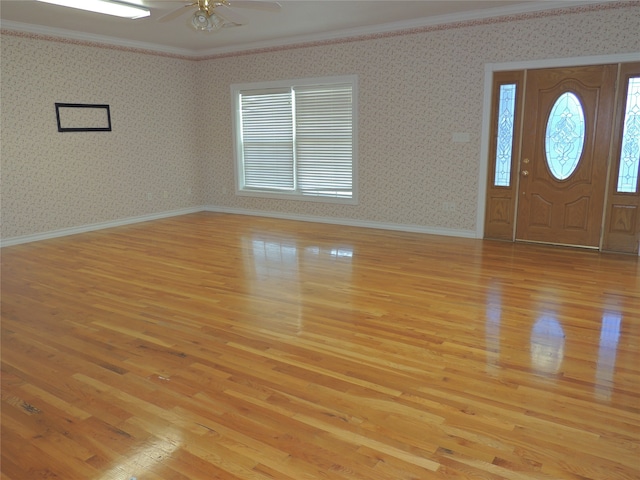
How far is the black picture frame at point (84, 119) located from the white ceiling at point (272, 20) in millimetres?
914

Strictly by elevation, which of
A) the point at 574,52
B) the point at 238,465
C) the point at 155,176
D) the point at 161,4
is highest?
the point at 161,4

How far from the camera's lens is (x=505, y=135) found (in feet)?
19.6

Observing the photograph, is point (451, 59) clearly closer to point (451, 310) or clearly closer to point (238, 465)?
point (451, 310)

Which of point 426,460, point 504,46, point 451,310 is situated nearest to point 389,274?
point 451,310

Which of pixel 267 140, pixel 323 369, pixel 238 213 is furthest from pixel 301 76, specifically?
pixel 323 369

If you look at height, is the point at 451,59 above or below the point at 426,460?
above

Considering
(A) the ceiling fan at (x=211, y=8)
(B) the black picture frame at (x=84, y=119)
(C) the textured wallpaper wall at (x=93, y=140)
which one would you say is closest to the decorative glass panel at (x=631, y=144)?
(A) the ceiling fan at (x=211, y=8)

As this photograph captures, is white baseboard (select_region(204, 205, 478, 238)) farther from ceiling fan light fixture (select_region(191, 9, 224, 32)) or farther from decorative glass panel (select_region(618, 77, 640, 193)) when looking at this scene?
ceiling fan light fixture (select_region(191, 9, 224, 32))

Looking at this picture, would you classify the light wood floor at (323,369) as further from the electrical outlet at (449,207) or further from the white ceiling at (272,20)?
the white ceiling at (272,20)

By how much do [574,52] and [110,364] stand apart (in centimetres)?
553

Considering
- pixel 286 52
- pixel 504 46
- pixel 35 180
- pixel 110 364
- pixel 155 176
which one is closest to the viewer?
pixel 110 364

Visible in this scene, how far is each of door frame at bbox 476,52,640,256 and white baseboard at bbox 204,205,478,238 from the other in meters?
0.33

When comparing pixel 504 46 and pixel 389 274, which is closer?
pixel 389 274

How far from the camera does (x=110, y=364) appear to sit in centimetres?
296
